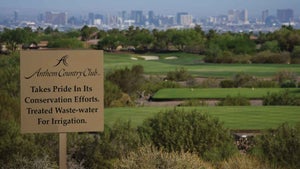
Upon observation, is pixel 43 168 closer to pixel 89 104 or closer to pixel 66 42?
pixel 89 104

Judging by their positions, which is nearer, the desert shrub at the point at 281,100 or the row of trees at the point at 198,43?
the desert shrub at the point at 281,100

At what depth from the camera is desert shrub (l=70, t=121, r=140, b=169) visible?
1503 centimetres

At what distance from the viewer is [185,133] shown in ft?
53.9

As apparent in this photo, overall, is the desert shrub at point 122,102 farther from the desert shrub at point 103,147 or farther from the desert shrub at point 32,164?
→ the desert shrub at point 32,164

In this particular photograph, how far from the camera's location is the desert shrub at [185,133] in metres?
16.2

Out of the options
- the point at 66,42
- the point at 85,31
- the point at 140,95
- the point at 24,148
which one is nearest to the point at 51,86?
the point at 24,148

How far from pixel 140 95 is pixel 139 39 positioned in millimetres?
74761

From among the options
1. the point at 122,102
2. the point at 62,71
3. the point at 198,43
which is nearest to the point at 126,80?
the point at 122,102

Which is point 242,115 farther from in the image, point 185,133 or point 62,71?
point 62,71

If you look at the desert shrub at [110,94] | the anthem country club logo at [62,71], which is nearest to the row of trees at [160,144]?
the anthem country club logo at [62,71]

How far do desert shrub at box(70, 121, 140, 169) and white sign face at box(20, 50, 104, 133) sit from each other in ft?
18.0

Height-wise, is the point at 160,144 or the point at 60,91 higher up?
the point at 60,91

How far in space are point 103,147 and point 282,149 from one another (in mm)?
4041

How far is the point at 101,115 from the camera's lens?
9.02 m
